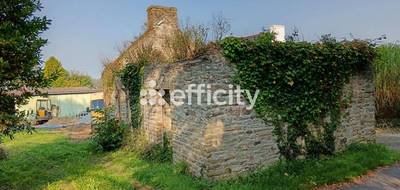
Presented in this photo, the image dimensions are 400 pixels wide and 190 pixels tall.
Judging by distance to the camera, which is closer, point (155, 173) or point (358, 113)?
point (155, 173)

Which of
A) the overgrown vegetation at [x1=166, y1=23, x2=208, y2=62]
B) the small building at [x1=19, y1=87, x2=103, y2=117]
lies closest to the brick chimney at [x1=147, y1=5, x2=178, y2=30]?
the overgrown vegetation at [x1=166, y1=23, x2=208, y2=62]

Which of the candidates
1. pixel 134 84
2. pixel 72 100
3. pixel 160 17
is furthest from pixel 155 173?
pixel 72 100

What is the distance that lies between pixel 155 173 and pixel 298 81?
4356 mm

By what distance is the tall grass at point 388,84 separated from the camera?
17000 mm

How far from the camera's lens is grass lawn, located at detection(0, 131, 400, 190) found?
312 inches

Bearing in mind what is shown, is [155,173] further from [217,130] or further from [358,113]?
[358,113]

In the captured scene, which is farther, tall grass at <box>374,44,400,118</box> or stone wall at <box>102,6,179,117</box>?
tall grass at <box>374,44,400,118</box>

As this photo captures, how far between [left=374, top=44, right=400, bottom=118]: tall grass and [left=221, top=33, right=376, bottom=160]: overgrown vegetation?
7.61 metres

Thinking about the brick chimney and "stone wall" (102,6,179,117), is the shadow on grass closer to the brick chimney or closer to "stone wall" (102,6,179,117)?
"stone wall" (102,6,179,117)

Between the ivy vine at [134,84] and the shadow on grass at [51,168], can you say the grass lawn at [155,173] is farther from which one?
the ivy vine at [134,84]

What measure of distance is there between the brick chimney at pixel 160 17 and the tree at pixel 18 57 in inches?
448

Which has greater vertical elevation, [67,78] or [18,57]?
[67,78]

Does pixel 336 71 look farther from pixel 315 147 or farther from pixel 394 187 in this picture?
pixel 394 187

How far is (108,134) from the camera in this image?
543 inches
